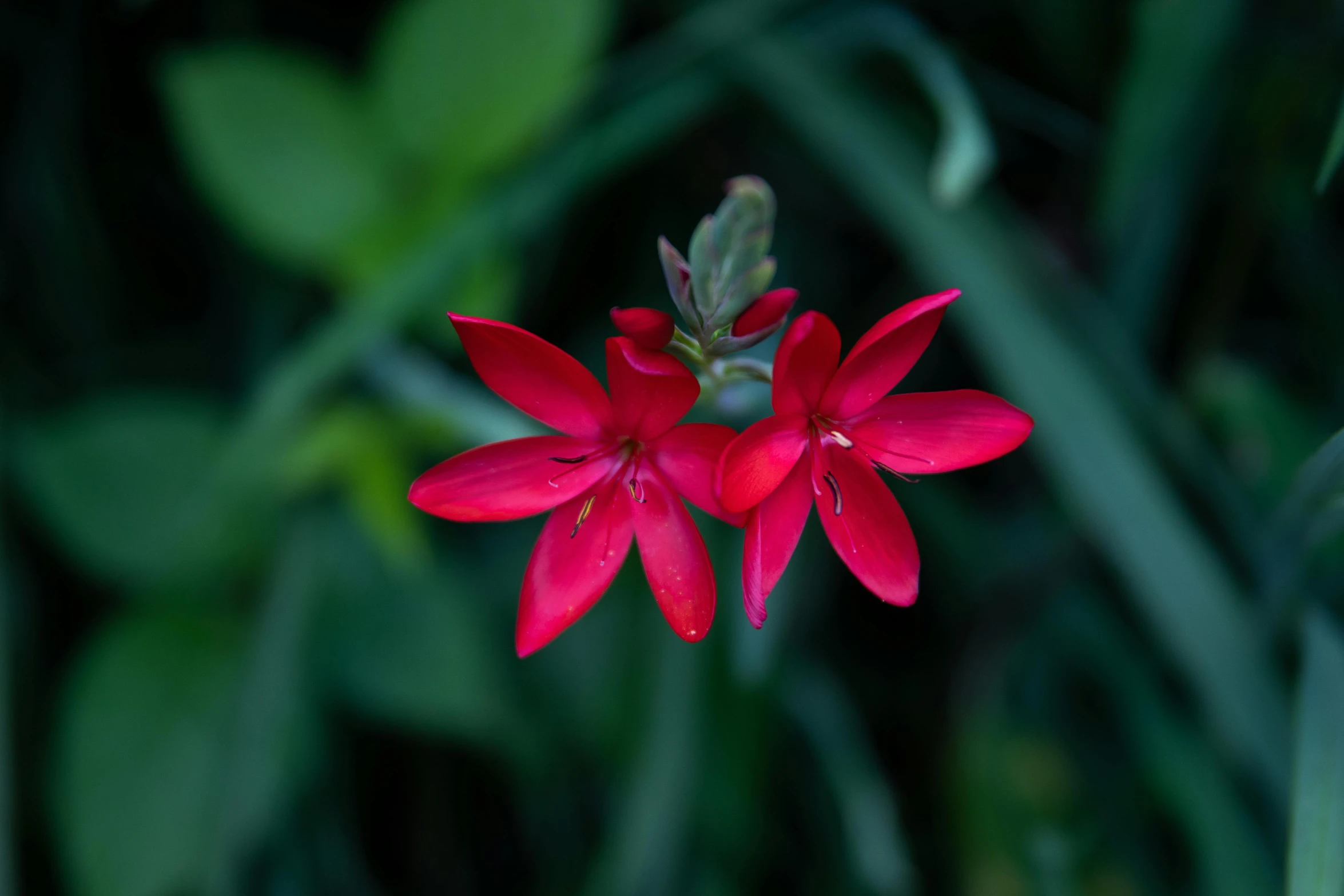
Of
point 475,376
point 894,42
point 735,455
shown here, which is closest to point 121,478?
point 475,376

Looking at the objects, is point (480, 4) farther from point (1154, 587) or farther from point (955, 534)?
point (1154, 587)

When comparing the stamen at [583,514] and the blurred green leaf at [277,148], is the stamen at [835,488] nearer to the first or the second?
the stamen at [583,514]

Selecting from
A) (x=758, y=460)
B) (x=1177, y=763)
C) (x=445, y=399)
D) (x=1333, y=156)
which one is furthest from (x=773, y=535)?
(x=1177, y=763)

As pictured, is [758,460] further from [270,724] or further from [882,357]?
[270,724]

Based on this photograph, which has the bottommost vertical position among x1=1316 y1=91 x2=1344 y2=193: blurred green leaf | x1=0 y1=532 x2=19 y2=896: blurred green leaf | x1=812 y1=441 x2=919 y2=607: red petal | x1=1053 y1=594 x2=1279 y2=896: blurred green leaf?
x1=1053 y1=594 x2=1279 y2=896: blurred green leaf

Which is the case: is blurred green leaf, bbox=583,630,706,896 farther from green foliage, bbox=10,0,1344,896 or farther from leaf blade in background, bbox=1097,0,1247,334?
leaf blade in background, bbox=1097,0,1247,334

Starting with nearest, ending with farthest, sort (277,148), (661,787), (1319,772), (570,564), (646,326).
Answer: (646,326)
(570,564)
(1319,772)
(661,787)
(277,148)

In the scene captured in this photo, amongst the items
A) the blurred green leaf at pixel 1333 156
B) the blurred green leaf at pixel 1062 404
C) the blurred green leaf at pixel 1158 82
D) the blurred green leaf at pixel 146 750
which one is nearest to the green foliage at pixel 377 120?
the blurred green leaf at pixel 1062 404

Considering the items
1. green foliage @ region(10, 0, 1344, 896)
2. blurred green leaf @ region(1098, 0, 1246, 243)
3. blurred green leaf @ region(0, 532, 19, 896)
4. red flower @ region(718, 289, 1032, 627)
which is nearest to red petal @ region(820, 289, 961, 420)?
red flower @ region(718, 289, 1032, 627)
